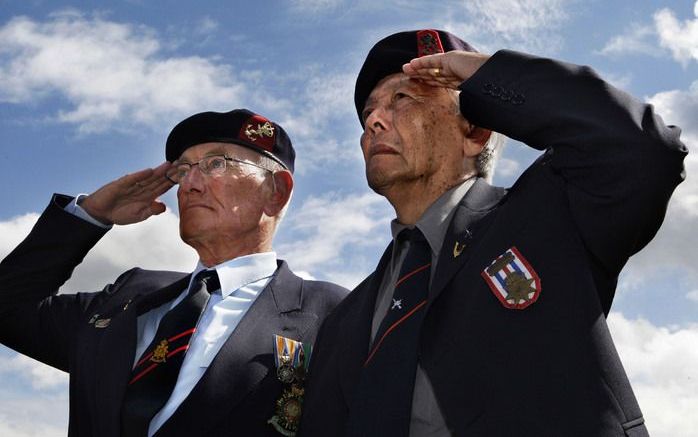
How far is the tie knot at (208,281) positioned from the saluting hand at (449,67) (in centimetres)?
192

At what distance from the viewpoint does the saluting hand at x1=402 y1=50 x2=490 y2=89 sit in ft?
10.3

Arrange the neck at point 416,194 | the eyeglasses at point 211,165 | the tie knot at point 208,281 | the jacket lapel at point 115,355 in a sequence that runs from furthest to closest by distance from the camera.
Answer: the eyeglasses at point 211,165
the tie knot at point 208,281
the jacket lapel at point 115,355
the neck at point 416,194

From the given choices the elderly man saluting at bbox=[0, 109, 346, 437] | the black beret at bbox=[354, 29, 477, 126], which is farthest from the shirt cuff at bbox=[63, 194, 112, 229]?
the black beret at bbox=[354, 29, 477, 126]

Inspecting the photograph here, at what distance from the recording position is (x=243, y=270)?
479 cm

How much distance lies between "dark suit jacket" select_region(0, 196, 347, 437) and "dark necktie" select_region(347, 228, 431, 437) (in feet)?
4.03

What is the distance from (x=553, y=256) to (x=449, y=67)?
88cm

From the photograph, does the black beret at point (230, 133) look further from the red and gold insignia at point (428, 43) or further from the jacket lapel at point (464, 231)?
the jacket lapel at point (464, 231)

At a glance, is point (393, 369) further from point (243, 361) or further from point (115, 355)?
point (115, 355)

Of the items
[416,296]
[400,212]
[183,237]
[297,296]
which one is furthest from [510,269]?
[183,237]

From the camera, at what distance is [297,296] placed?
15.4 feet

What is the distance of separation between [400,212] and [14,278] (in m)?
2.90

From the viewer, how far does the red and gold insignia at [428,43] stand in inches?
154

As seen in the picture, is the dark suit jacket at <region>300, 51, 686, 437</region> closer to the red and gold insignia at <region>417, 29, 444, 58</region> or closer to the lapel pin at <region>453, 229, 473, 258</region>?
the lapel pin at <region>453, 229, 473, 258</region>

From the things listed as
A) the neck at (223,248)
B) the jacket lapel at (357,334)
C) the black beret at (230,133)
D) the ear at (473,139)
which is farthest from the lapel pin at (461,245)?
the black beret at (230,133)
